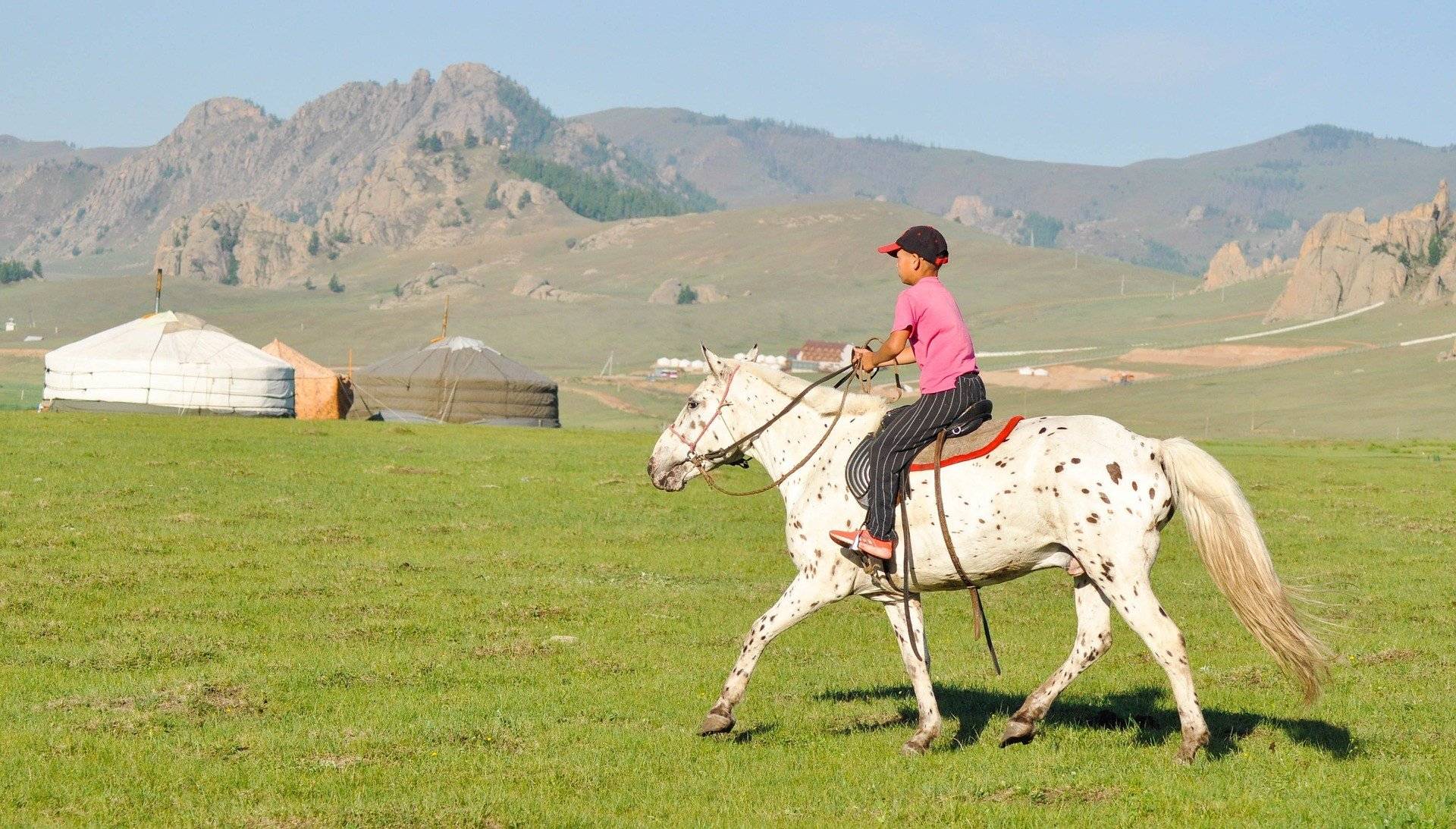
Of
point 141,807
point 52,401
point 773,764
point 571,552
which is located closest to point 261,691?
point 141,807

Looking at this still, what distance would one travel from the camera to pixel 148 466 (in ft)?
95.7

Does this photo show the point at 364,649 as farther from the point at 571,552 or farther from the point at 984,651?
the point at 571,552

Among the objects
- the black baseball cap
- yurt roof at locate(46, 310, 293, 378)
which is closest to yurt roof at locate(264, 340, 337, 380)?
yurt roof at locate(46, 310, 293, 378)

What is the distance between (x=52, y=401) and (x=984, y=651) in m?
46.1

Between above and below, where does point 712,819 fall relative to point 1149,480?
below

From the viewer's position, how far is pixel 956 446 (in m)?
9.62

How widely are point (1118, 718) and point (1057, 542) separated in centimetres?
197

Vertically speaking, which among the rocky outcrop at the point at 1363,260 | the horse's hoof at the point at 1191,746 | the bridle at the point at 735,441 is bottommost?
the horse's hoof at the point at 1191,746

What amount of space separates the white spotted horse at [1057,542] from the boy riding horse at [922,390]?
16cm

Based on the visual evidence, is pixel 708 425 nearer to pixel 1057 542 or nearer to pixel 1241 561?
pixel 1057 542

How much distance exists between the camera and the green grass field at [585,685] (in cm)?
794

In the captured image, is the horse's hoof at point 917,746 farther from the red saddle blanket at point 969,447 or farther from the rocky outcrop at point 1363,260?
the rocky outcrop at point 1363,260

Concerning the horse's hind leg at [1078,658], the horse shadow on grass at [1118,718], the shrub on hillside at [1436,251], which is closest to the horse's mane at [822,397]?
the horse's hind leg at [1078,658]

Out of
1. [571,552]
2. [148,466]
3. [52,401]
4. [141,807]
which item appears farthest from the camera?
[52,401]
